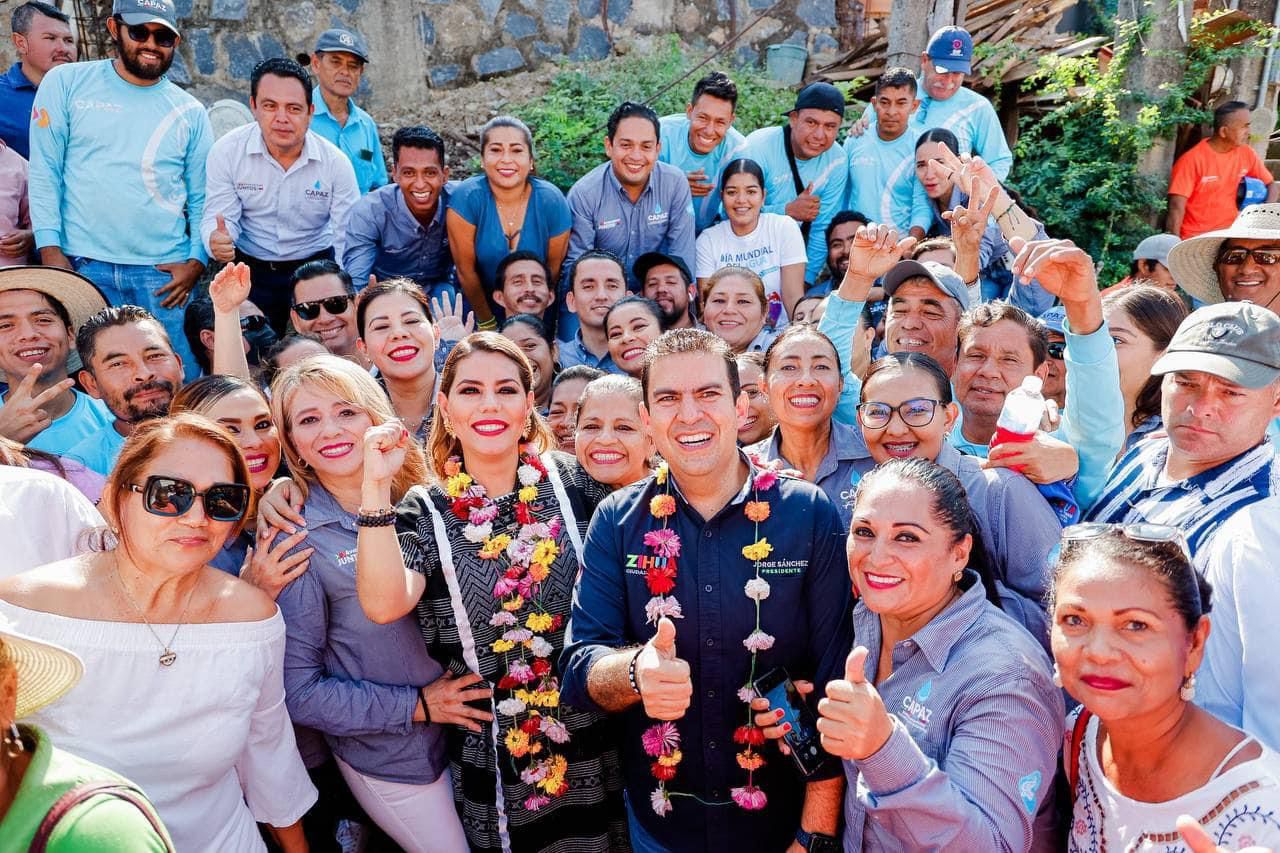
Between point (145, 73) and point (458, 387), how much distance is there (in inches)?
156

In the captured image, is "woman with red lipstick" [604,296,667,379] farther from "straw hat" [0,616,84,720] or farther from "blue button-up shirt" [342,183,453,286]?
"straw hat" [0,616,84,720]

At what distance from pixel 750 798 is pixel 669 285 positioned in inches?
153

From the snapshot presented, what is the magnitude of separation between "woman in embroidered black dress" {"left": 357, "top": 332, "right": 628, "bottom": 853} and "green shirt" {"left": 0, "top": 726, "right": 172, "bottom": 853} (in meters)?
1.32

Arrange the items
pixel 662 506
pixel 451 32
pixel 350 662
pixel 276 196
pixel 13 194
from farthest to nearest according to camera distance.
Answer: pixel 451 32
pixel 276 196
pixel 13 194
pixel 350 662
pixel 662 506

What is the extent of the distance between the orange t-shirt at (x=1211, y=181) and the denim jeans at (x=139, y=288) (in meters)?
8.39

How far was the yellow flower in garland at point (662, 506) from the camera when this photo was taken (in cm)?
285

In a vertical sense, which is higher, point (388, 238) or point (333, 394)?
point (388, 238)

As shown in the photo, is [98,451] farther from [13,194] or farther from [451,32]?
[451,32]

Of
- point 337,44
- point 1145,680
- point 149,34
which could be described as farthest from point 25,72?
point 1145,680

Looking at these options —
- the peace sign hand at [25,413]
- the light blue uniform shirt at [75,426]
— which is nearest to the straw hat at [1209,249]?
the light blue uniform shirt at [75,426]

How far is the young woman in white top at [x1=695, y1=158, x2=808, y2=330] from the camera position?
21.3 ft

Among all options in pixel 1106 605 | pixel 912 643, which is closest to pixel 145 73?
pixel 912 643

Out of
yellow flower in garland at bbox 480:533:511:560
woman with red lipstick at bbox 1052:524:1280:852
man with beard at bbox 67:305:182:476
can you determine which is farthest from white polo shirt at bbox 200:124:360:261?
woman with red lipstick at bbox 1052:524:1280:852

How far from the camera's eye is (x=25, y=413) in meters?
3.98
